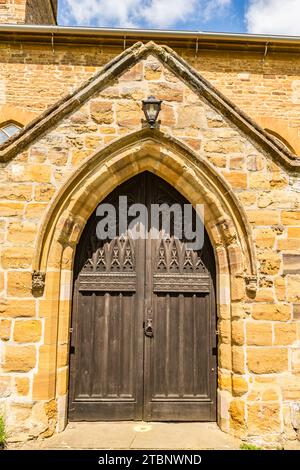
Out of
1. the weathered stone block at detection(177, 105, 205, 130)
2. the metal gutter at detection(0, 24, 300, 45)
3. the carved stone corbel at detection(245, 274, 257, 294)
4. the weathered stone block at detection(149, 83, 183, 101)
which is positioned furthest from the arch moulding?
the metal gutter at detection(0, 24, 300, 45)

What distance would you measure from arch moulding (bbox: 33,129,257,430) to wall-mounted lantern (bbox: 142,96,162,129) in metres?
0.16

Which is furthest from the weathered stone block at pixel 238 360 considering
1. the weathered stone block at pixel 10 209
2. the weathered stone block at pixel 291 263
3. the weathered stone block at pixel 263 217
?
the weathered stone block at pixel 10 209

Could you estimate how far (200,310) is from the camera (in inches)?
183

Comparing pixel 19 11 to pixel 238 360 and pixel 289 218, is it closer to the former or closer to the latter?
pixel 289 218

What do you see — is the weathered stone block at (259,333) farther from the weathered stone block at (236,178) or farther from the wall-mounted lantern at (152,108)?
the wall-mounted lantern at (152,108)

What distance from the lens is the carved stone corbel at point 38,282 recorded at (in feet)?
13.0

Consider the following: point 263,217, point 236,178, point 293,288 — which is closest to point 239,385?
point 293,288

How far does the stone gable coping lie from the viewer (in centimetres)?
421

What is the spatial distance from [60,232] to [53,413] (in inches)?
80.2

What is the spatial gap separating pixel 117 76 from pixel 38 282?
106 inches

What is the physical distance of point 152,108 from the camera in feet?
14.1

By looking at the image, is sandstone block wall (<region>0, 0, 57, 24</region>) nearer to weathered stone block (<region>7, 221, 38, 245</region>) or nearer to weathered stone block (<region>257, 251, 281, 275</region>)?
weathered stone block (<region>7, 221, 38, 245</region>)

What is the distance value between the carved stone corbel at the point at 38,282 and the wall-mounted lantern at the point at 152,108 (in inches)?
87.9
